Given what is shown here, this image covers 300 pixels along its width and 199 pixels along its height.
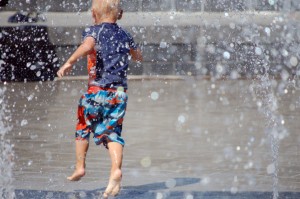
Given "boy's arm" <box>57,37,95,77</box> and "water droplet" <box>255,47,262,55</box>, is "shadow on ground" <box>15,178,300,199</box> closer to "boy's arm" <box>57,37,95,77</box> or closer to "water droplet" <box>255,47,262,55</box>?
"boy's arm" <box>57,37,95,77</box>

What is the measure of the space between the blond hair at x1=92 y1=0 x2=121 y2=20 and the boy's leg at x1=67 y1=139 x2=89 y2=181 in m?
0.90

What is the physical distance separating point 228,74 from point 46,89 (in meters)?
3.54

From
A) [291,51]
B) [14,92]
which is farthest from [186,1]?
[14,92]

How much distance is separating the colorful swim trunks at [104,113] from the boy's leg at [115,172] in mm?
63

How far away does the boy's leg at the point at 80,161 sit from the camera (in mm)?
6312

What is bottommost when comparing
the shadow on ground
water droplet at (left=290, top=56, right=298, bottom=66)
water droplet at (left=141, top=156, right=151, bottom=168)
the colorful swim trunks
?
water droplet at (left=290, top=56, right=298, bottom=66)

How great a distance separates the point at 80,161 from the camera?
20.8 feet

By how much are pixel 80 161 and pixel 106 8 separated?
1094mm

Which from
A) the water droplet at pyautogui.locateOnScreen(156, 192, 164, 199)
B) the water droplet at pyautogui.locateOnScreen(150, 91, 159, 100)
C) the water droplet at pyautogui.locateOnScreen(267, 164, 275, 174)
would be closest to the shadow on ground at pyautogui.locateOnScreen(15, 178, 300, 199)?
the water droplet at pyautogui.locateOnScreen(156, 192, 164, 199)

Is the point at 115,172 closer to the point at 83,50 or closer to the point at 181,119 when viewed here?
the point at 83,50

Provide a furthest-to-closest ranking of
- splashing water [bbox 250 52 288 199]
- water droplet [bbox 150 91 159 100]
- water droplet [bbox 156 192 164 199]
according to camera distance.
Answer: water droplet [bbox 150 91 159 100] → splashing water [bbox 250 52 288 199] → water droplet [bbox 156 192 164 199]

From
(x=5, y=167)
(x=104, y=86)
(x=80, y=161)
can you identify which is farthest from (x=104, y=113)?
(x=5, y=167)

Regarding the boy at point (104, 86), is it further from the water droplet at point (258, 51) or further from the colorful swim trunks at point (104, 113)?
the water droplet at point (258, 51)

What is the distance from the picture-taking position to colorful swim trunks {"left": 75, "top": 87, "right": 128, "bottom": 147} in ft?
20.8
